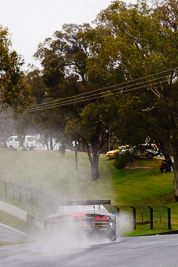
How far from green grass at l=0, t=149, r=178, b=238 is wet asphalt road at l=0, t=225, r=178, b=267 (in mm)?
17461

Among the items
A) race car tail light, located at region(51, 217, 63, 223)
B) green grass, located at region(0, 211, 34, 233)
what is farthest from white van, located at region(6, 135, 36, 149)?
race car tail light, located at region(51, 217, 63, 223)

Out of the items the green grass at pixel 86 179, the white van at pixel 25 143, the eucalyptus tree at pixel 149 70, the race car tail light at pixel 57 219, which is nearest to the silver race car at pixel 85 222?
the race car tail light at pixel 57 219

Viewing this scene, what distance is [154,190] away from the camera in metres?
43.7

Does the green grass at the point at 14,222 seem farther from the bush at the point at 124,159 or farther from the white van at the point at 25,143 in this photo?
the white van at the point at 25,143

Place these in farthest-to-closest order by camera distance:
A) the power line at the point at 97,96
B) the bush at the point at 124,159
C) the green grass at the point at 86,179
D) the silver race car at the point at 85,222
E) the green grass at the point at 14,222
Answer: the green grass at the point at 86,179, the bush at the point at 124,159, the power line at the point at 97,96, the green grass at the point at 14,222, the silver race car at the point at 85,222

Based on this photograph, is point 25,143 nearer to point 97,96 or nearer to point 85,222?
point 97,96

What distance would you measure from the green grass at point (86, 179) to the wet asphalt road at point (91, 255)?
17.5 metres

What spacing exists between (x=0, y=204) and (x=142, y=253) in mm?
17269

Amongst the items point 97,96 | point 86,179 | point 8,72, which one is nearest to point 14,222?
point 8,72

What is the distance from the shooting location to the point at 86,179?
53.4 m

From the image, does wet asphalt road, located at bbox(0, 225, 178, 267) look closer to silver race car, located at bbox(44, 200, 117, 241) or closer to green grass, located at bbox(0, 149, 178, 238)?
silver race car, located at bbox(44, 200, 117, 241)

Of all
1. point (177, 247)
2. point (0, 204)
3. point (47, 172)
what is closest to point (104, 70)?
point (0, 204)

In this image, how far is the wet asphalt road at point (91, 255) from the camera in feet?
29.8

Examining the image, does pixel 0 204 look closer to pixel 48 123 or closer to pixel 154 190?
pixel 154 190
